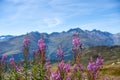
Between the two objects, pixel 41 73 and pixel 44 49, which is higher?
pixel 44 49

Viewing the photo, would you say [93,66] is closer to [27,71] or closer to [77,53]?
[77,53]

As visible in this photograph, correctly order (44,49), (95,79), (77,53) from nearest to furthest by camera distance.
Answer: (95,79) → (77,53) → (44,49)

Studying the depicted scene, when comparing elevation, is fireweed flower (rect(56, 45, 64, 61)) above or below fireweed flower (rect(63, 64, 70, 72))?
above

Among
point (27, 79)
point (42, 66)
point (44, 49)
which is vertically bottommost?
point (27, 79)

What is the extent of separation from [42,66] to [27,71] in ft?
11.0

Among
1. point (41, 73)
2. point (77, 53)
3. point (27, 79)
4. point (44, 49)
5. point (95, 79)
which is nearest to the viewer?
point (95, 79)

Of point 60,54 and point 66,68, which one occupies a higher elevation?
point 60,54

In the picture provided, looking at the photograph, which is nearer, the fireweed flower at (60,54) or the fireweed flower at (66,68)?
the fireweed flower at (66,68)

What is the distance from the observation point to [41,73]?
→ 1264cm

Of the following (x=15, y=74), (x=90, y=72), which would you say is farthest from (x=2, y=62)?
(x=90, y=72)

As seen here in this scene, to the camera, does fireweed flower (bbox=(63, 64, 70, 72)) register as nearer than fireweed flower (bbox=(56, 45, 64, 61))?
Yes

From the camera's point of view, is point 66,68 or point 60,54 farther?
point 60,54

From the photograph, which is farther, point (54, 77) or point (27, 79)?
point (27, 79)

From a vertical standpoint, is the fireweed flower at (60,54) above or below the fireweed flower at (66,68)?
above
